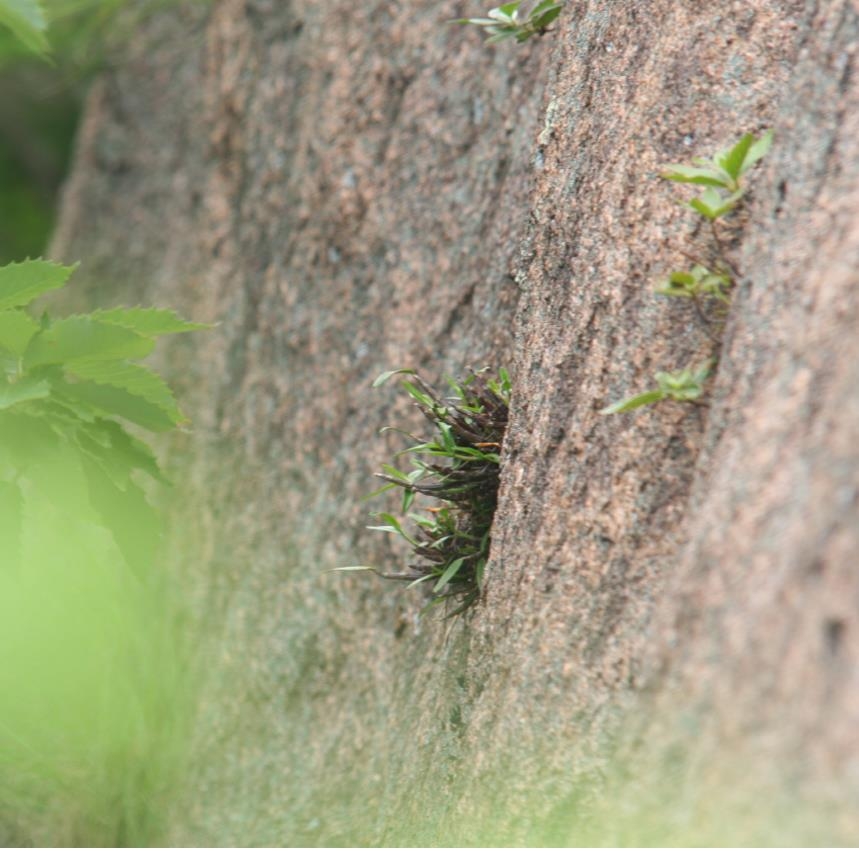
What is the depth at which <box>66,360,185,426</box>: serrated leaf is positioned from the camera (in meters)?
2.06

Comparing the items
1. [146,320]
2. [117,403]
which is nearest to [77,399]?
[117,403]

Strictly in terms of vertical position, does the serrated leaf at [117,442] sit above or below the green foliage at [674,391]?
below

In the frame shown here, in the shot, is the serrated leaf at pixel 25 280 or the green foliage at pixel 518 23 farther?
the green foliage at pixel 518 23

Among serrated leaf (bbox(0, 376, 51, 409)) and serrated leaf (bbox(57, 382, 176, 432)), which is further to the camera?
serrated leaf (bbox(57, 382, 176, 432))

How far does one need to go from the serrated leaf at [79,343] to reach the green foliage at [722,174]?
0.99 m

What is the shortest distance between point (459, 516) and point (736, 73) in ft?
3.18

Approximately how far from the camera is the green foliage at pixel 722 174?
1635mm

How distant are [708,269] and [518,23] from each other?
1.06 metres

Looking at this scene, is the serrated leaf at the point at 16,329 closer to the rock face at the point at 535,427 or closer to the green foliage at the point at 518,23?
the rock face at the point at 535,427

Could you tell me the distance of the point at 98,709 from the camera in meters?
3.46

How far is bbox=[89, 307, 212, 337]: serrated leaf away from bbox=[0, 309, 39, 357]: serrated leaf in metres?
0.11

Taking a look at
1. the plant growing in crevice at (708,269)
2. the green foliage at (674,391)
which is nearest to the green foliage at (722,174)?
the plant growing in crevice at (708,269)

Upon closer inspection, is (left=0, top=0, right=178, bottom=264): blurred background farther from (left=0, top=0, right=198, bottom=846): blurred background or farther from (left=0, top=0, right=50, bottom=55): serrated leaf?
(left=0, top=0, right=50, bottom=55): serrated leaf

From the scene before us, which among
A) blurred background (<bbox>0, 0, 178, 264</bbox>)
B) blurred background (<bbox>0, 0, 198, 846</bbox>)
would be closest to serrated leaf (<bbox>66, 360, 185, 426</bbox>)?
blurred background (<bbox>0, 0, 198, 846</bbox>)
